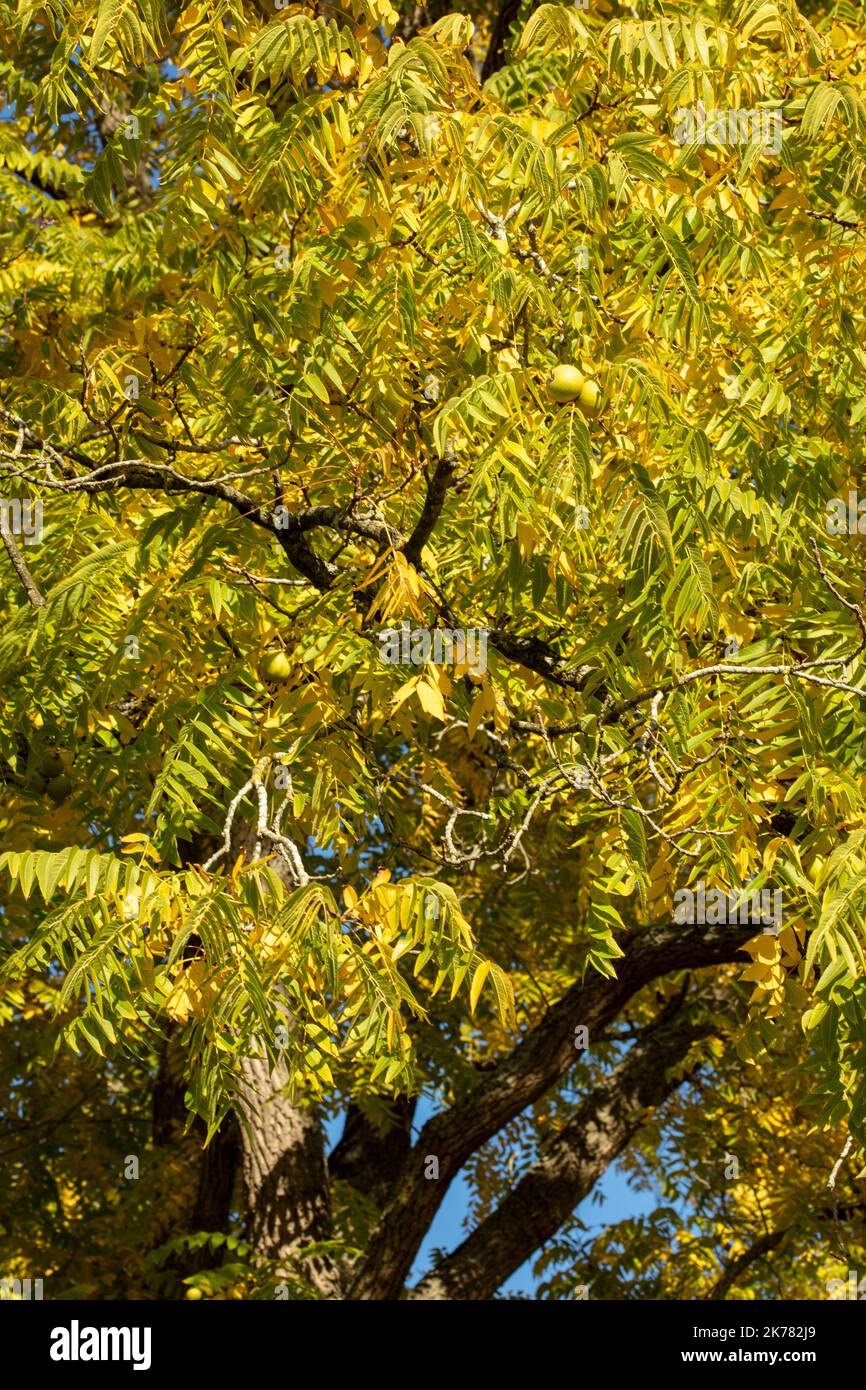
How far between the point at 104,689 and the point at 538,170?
1891 millimetres

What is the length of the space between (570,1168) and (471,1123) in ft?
3.06

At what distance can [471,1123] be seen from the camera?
285 inches

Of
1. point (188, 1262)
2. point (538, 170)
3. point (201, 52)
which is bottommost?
point (188, 1262)

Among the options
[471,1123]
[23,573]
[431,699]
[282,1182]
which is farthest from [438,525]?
[282,1182]

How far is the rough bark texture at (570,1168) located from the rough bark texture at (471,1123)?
1.25ft

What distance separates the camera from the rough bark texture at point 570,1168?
295 inches

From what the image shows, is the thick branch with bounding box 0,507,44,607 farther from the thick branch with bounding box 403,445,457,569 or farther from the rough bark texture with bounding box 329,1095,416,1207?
the rough bark texture with bounding box 329,1095,416,1207

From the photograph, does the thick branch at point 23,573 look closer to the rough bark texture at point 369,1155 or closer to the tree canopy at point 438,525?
the tree canopy at point 438,525

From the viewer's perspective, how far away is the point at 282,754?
4027 mm

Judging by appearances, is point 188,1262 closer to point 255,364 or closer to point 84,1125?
point 84,1125

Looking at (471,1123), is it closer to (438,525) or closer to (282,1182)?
(282,1182)

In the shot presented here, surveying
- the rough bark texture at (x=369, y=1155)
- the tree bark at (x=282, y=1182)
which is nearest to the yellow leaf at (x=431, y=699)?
the tree bark at (x=282, y=1182)

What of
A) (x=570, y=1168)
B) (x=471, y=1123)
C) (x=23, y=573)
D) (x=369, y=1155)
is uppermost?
(x=23, y=573)

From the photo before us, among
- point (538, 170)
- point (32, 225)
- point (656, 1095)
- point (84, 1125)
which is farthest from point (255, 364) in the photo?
point (84, 1125)
